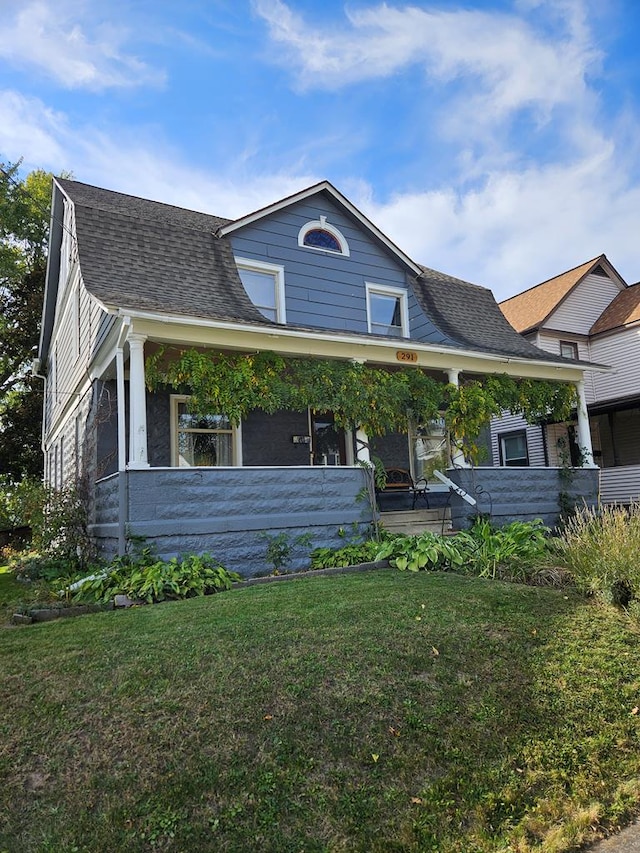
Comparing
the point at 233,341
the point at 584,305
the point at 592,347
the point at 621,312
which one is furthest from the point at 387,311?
the point at 621,312

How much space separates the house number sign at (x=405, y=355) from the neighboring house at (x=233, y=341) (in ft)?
0.11

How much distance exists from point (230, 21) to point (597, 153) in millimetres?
7051

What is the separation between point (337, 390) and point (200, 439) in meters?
2.71

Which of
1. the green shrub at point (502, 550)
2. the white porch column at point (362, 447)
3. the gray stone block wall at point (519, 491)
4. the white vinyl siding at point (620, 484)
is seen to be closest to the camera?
the green shrub at point (502, 550)

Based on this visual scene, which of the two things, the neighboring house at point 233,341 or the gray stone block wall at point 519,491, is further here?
the gray stone block wall at point 519,491

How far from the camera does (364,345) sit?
9.20 metres

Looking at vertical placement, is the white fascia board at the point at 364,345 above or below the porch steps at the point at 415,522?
above

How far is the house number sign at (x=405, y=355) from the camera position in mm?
9664

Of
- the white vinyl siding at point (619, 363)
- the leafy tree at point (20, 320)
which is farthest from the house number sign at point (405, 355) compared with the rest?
the leafy tree at point (20, 320)

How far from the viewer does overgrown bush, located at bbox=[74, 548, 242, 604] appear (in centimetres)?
622

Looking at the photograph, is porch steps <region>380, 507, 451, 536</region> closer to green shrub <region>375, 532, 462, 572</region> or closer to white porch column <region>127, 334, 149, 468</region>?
green shrub <region>375, 532, 462, 572</region>

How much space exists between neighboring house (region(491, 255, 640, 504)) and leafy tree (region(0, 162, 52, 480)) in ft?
51.4

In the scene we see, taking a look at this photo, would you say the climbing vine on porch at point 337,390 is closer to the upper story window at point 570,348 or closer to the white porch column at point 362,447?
the white porch column at point 362,447

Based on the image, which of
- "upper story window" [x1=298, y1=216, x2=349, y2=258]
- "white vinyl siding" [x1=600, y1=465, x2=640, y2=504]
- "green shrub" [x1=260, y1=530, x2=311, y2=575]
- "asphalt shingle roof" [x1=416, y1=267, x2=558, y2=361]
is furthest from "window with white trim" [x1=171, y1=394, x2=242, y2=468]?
"white vinyl siding" [x1=600, y1=465, x2=640, y2=504]
